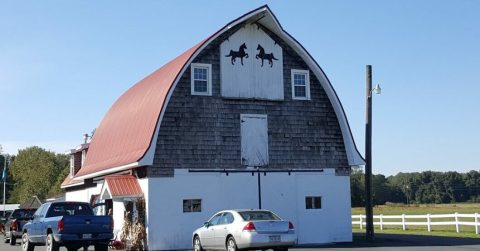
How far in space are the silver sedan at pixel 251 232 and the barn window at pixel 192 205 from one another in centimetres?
491

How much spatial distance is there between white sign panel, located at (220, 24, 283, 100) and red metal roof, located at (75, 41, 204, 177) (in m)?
1.55

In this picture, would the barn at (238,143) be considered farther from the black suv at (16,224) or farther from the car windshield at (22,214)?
the car windshield at (22,214)

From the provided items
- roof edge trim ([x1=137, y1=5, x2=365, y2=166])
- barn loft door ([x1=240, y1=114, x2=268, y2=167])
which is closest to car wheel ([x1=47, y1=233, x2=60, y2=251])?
barn loft door ([x1=240, y1=114, x2=268, y2=167])

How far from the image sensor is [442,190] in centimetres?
15238

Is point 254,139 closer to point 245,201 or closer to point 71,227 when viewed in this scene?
point 245,201

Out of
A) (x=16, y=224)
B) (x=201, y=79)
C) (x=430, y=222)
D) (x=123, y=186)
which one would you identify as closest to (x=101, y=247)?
(x=123, y=186)

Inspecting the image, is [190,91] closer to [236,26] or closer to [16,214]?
[236,26]

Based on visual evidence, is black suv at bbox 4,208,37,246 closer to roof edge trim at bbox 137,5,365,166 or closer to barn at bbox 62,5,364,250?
barn at bbox 62,5,364,250

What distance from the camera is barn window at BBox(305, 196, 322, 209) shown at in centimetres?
2591

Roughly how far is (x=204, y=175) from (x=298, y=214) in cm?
450

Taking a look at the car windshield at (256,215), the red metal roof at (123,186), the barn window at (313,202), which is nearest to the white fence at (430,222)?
the barn window at (313,202)

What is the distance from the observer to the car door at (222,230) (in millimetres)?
18219

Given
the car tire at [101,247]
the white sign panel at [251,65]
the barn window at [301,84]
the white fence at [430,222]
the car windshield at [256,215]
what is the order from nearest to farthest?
the car windshield at [256,215] < the car tire at [101,247] < the white sign panel at [251,65] < the barn window at [301,84] < the white fence at [430,222]

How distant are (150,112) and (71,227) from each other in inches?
288
